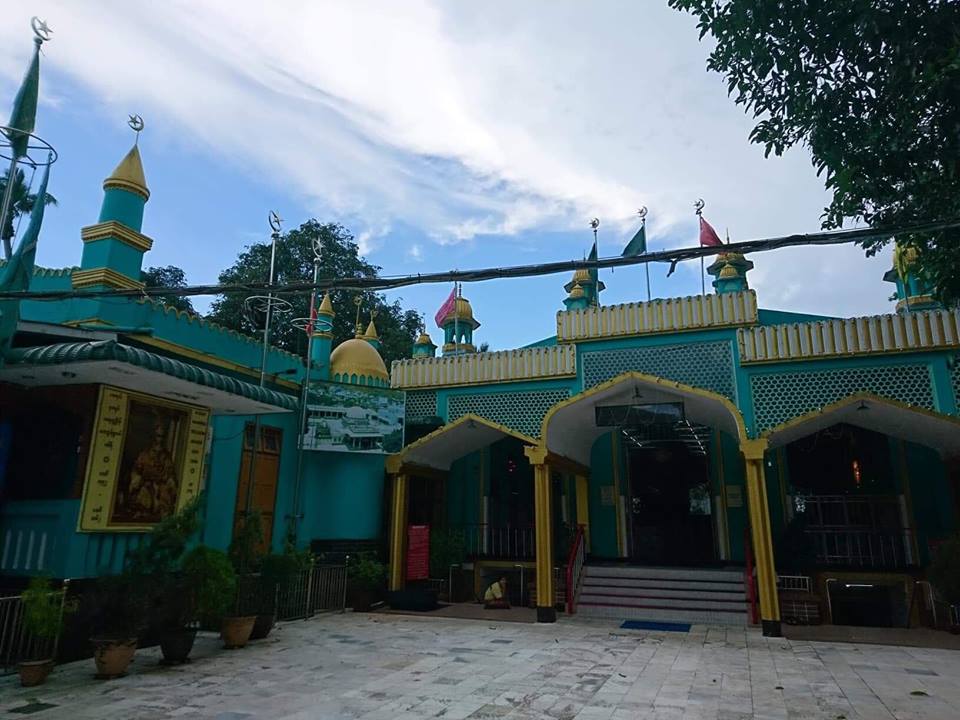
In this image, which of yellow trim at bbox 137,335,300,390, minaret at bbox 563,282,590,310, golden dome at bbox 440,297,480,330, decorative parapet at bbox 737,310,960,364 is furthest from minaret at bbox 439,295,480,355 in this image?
decorative parapet at bbox 737,310,960,364

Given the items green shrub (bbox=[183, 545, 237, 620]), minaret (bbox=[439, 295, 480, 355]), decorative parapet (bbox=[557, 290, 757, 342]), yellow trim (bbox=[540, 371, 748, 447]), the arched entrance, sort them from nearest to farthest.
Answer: green shrub (bbox=[183, 545, 237, 620]), the arched entrance, yellow trim (bbox=[540, 371, 748, 447]), decorative parapet (bbox=[557, 290, 757, 342]), minaret (bbox=[439, 295, 480, 355])

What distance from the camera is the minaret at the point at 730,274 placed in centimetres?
1320

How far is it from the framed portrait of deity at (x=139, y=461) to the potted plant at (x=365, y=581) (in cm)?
370

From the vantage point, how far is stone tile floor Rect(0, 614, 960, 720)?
5246 millimetres

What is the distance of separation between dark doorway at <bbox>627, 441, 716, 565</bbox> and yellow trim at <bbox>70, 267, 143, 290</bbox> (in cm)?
954

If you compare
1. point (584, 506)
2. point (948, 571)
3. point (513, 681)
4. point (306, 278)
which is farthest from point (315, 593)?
point (306, 278)

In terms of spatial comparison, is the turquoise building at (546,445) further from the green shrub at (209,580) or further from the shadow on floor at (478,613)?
the green shrub at (209,580)

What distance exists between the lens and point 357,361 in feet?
42.7

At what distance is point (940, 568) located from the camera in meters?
8.70

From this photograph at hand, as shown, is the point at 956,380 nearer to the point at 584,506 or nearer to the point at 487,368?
the point at 584,506

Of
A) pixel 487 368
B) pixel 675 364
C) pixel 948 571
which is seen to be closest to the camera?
pixel 948 571

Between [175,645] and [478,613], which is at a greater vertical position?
[175,645]

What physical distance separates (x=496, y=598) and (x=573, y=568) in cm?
152

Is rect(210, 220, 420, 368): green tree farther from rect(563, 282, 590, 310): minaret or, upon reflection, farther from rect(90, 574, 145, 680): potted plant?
rect(90, 574, 145, 680): potted plant
